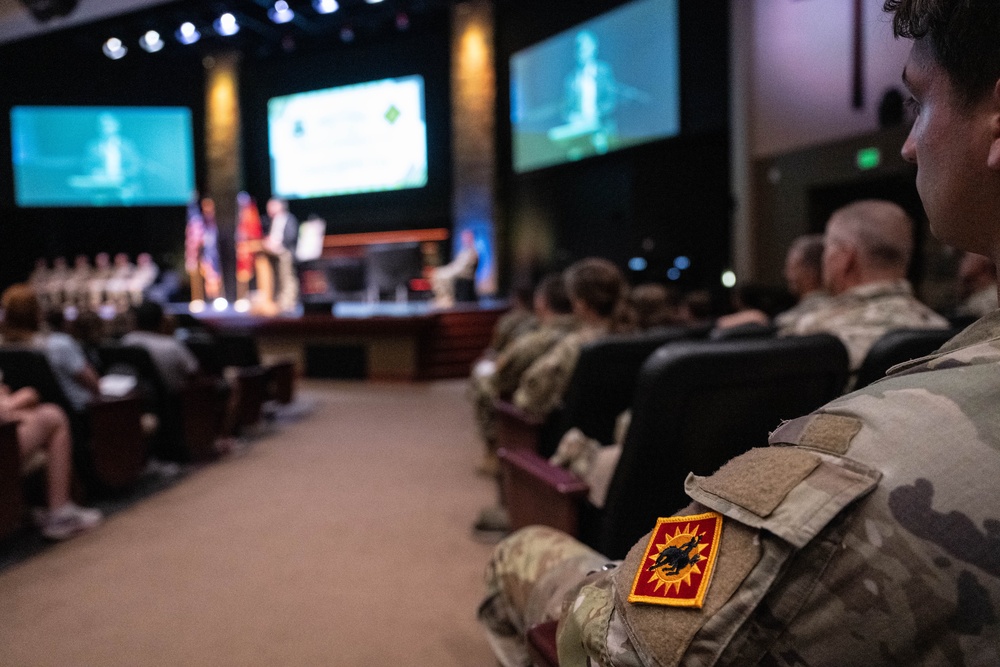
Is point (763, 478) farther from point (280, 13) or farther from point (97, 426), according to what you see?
point (280, 13)

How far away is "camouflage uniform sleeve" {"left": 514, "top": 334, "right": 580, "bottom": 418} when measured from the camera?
2.37m

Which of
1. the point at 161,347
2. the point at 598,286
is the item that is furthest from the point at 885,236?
the point at 161,347

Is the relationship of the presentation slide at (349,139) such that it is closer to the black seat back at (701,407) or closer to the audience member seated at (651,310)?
the audience member seated at (651,310)

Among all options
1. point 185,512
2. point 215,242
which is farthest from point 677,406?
point 215,242

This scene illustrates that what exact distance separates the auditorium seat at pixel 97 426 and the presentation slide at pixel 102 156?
378 inches

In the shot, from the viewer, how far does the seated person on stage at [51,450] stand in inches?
102

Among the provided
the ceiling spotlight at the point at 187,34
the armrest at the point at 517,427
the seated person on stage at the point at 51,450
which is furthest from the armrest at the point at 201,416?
the ceiling spotlight at the point at 187,34

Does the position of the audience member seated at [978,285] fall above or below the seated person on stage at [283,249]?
below

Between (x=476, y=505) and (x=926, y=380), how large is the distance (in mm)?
2727

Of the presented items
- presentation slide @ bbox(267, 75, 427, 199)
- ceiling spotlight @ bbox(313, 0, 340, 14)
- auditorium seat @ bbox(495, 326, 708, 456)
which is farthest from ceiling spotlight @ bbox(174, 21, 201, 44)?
auditorium seat @ bbox(495, 326, 708, 456)

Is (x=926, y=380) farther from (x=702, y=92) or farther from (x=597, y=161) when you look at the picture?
(x=597, y=161)

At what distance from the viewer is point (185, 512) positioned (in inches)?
119

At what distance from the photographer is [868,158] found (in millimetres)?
4949

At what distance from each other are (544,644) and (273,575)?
67.8 inches
